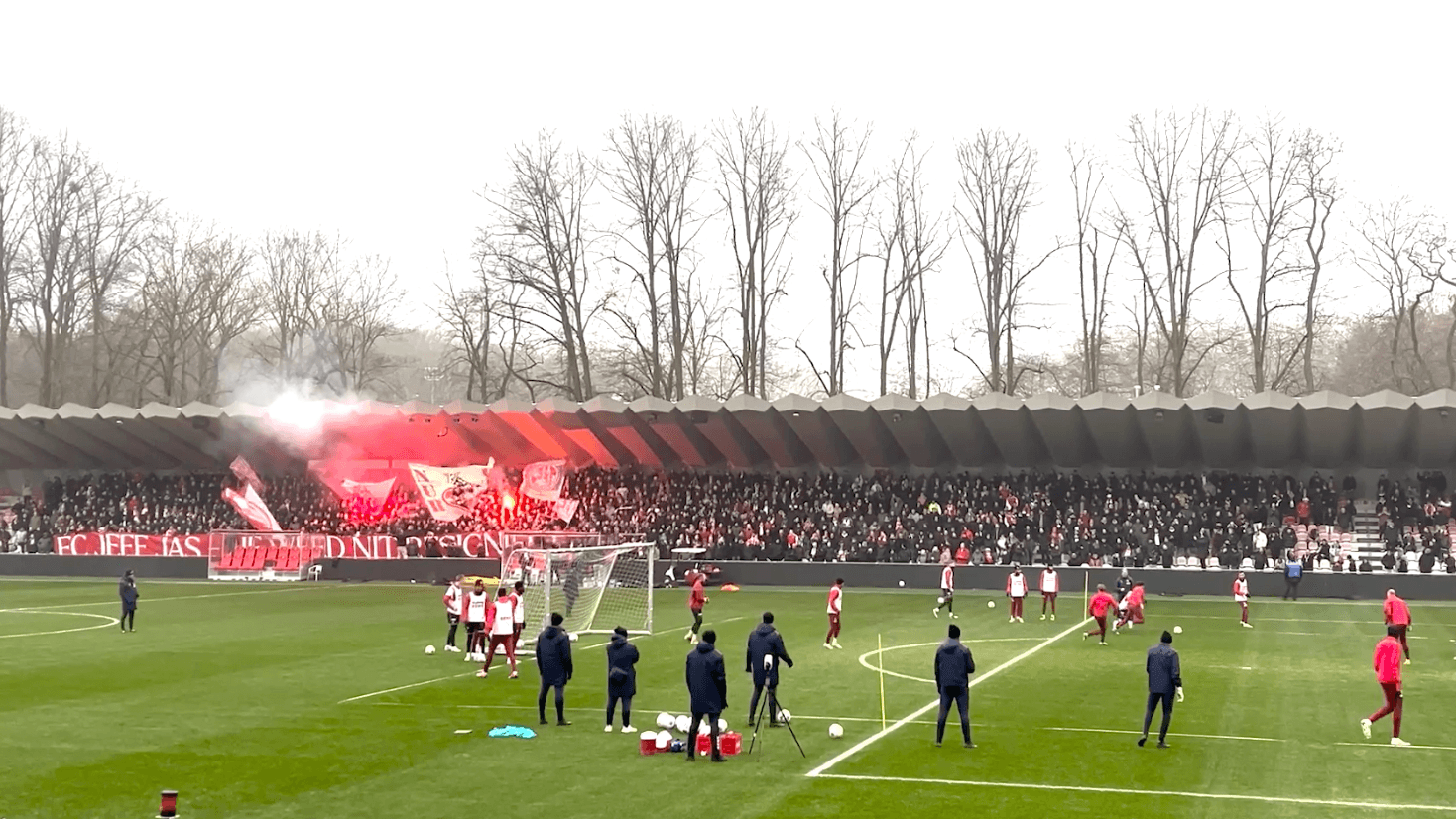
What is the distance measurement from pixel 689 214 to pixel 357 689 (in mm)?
48026

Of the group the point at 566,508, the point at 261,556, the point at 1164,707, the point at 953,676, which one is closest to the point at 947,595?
the point at 1164,707

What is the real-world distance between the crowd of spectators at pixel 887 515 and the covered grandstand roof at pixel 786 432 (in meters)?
0.97

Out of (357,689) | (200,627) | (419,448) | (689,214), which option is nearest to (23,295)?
(419,448)

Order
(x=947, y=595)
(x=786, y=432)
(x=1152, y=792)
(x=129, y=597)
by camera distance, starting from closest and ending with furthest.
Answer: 1. (x=1152, y=792)
2. (x=129, y=597)
3. (x=947, y=595)
4. (x=786, y=432)

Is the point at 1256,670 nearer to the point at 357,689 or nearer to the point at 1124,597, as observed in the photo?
the point at 1124,597

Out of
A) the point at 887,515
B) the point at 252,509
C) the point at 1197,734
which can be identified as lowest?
the point at 1197,734

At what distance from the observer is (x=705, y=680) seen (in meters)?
17.0

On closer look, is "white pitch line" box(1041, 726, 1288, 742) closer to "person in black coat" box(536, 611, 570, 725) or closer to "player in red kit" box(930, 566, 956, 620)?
"person in black coat" box(536, 611, 570, 725)

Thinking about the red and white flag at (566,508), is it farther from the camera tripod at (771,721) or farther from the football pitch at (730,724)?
the camera tripod at (771,721)

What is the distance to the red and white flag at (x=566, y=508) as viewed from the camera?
202ft

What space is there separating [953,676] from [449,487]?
48.6 meters

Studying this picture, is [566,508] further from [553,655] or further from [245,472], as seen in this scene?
[553,655]

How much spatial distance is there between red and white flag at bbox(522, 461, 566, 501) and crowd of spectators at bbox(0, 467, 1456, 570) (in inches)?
15.8

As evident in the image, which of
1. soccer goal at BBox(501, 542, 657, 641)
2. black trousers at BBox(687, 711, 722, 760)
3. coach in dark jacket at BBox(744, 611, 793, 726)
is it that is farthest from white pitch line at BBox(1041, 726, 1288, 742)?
soccer goal at BBox(501, 542, 657, 641)
